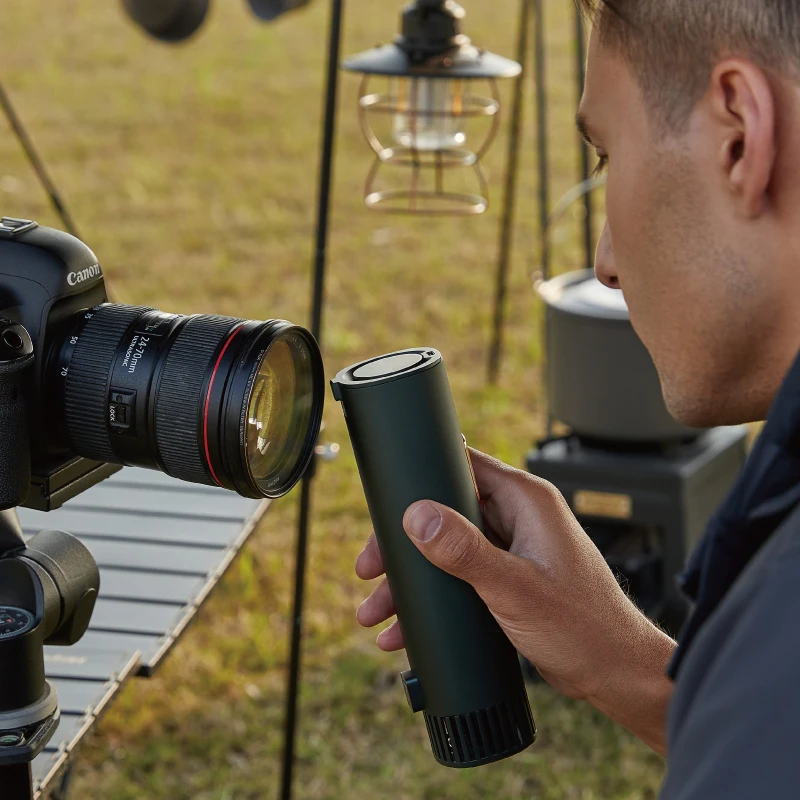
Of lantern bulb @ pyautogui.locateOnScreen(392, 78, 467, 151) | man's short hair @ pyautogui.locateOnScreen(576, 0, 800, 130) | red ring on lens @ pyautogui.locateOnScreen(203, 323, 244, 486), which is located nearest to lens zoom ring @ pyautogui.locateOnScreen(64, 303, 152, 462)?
red ring on lens @ pyautogui.locateOnScreen(203, 323, 244, 486)

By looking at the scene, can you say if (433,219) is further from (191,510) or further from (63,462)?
(63,462)

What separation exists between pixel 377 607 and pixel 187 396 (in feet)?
0.92

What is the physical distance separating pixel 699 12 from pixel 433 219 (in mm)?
4492

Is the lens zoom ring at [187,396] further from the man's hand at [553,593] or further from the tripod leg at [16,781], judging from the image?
the tripod leg at [16,781]

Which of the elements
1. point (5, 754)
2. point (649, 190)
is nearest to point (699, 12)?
point (649, 190)

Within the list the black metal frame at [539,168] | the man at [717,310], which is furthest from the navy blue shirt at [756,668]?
the black metal frame at [539,168]

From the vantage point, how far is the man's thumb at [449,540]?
1060mm

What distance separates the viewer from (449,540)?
3.48 ft

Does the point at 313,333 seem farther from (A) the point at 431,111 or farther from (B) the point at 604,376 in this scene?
(B) the point at 604,376

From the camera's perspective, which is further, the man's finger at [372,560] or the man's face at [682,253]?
the man's finger at [372,560]

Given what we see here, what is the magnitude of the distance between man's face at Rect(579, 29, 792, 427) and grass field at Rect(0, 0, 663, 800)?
146cm

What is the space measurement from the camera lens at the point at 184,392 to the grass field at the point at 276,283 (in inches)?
45.1

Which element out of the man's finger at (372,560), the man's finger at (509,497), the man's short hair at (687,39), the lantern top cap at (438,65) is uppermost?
the man's short hair at (687,39)

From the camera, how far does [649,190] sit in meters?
0.90
